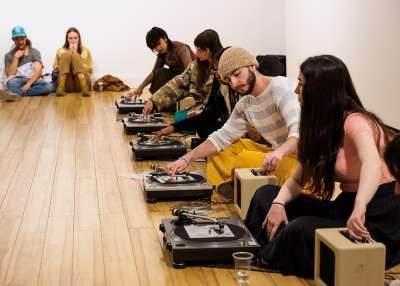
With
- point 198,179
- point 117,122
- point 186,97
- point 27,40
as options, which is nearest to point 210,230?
point 198,179

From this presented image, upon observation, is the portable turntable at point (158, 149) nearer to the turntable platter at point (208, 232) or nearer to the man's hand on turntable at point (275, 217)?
the turntable platter at point (208, 232)

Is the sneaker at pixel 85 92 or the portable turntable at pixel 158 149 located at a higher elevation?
the portable turntable at pixel 158 149

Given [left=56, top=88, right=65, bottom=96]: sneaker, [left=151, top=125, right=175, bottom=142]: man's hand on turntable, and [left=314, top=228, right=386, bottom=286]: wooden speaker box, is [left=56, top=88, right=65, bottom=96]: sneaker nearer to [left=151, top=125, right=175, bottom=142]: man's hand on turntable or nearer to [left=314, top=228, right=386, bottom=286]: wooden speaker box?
[left=151, top=125, right=175, bottom=142]: man's hand on turntable

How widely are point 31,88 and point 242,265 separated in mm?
7461

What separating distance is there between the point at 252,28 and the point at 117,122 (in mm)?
4499

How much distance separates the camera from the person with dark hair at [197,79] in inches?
247

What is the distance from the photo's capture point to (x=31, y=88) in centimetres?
1072

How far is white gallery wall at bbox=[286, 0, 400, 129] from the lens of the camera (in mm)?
7379

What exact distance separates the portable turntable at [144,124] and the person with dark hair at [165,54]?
88cm

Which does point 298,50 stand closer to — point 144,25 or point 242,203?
point 144,25

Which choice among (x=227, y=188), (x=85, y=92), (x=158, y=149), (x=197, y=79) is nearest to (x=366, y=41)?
(x=197, y=79)

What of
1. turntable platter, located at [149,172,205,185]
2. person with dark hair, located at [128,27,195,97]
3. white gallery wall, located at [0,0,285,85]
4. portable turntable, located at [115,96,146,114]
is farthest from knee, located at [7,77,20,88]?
turntable platter, located at [149,172,205,185]

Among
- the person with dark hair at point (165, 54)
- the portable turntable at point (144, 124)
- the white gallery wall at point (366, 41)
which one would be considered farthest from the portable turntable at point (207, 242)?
the person with dark hair at point (165, 54)

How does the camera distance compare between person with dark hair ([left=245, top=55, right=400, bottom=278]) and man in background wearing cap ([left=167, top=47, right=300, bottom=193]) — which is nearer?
person with dark hair ([left=245, top=55, right=400, bottom=278])
